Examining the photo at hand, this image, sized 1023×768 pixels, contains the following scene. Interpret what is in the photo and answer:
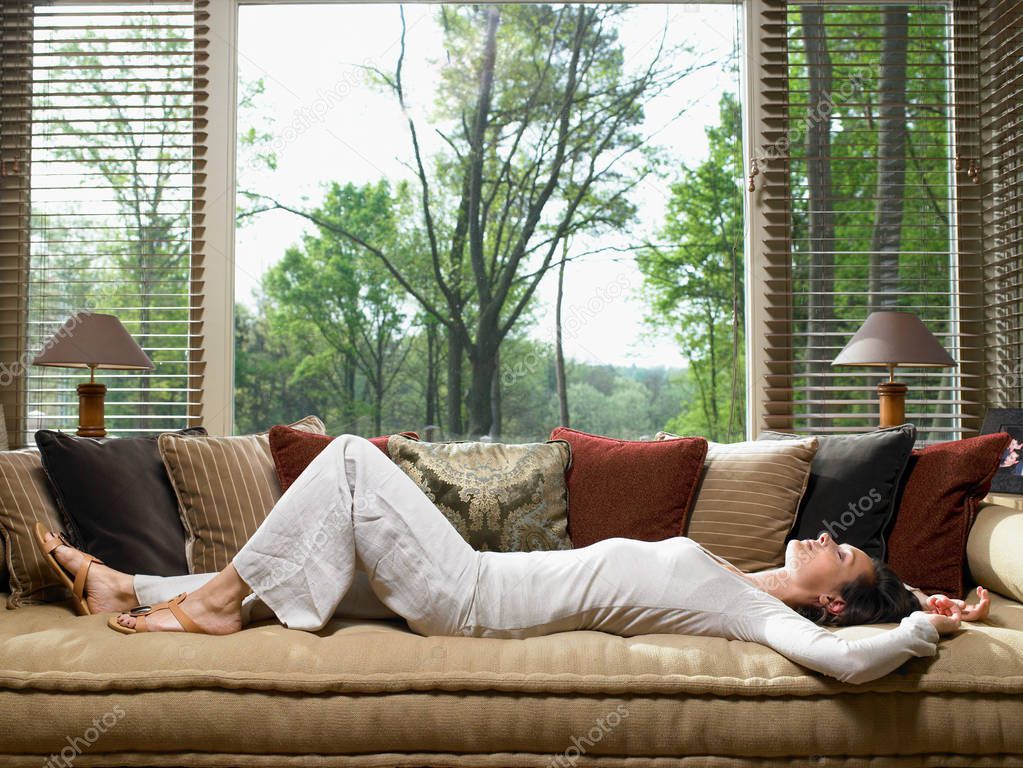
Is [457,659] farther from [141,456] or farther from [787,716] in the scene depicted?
[141,456]

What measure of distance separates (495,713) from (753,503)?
103 cm

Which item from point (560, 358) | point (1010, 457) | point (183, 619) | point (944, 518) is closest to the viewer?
point (183, 619)

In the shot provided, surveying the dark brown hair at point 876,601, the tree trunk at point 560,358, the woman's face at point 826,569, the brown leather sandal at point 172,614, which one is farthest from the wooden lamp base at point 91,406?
the dark brown hair at point 876,601

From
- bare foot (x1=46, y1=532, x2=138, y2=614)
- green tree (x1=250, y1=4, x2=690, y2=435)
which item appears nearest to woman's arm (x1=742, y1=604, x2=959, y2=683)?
bare foot (x1=46, y1=532, x2=138, y2=614)

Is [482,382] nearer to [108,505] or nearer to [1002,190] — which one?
[108,505]

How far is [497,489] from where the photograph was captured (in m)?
2.24

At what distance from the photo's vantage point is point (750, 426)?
135 inches

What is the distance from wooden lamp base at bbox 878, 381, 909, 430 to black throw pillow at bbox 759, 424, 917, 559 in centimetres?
66

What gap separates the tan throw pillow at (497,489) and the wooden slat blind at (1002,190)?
214cm

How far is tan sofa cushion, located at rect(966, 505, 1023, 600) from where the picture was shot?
6.42ft

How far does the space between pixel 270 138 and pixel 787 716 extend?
330cm

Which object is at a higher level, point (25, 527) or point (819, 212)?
point (819, 212)

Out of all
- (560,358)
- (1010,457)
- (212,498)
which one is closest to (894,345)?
(1010,457)

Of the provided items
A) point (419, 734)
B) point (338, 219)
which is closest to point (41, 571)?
point (419, 734)
